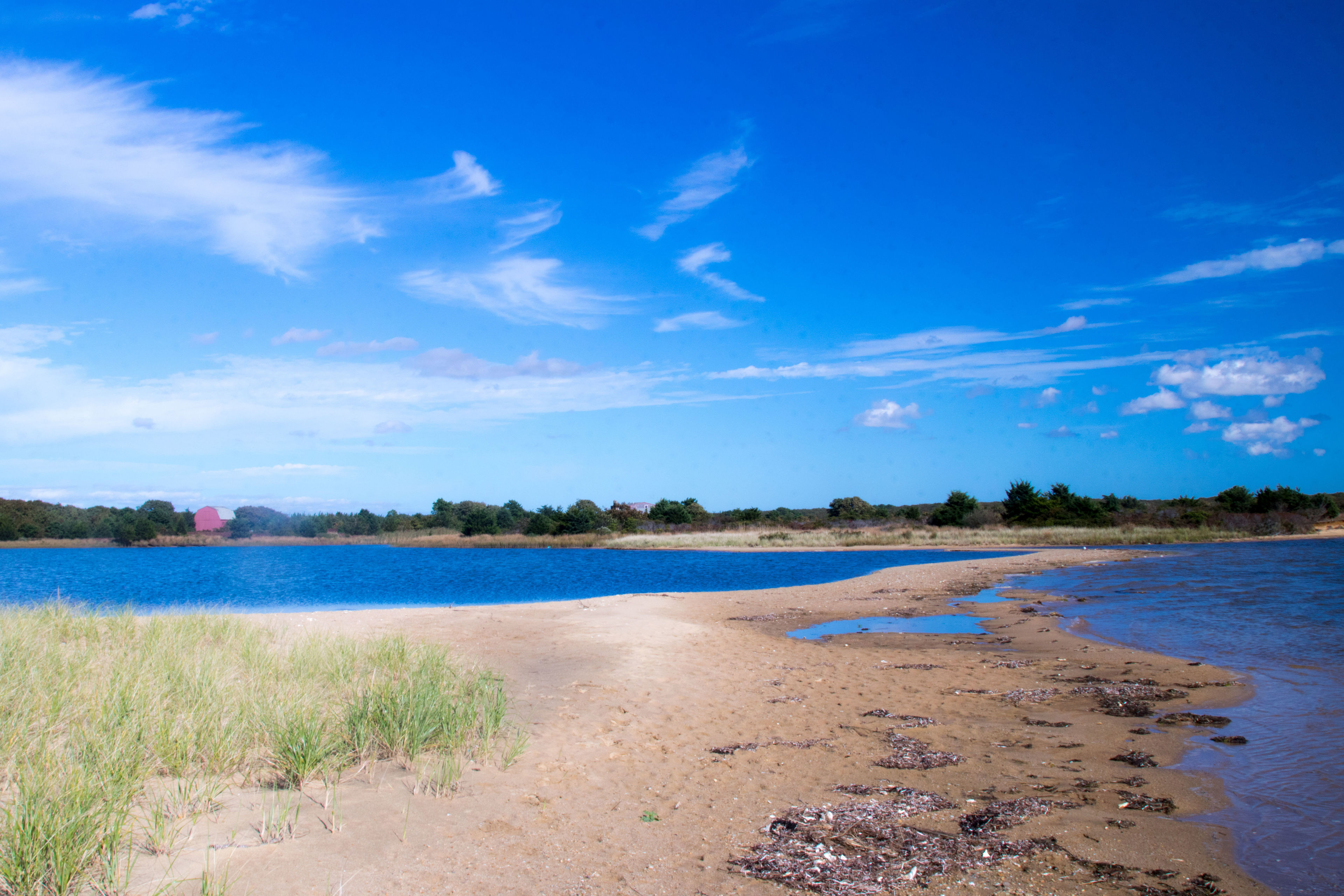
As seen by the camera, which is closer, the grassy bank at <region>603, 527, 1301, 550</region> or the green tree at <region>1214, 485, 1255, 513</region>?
the grassy bank at <region>603, 527, 1301, 550</region>

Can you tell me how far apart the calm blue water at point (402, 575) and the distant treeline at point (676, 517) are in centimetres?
1899

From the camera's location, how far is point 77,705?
6.41 m

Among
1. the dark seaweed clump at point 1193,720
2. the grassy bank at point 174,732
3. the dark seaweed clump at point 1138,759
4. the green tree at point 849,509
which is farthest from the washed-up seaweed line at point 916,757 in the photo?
the green tree at point 849,509

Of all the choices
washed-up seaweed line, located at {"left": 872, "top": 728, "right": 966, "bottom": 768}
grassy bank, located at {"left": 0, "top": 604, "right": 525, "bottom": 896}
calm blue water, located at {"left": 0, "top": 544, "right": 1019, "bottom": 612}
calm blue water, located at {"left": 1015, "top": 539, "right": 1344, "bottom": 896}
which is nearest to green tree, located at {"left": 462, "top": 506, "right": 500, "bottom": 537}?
calm blue water, located at {"left": 0, "top": 544, "right": 1019, "bottom": 612}

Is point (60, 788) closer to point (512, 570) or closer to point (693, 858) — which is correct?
point (693, 858)

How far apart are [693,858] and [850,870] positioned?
1023mm

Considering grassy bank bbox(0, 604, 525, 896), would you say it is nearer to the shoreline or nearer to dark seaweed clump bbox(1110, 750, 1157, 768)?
dark seaweed clump bbox(1110, 750, 1157, 768)

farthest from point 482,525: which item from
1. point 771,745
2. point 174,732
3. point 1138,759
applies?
point 1138,759

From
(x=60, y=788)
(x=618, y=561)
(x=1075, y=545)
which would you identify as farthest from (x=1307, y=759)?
(x=1075, y=545)

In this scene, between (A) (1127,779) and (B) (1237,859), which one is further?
(A) (1127,779)

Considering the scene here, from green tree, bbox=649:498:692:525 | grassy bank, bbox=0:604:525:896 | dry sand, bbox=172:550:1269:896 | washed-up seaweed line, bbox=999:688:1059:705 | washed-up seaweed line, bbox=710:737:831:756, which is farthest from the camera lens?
green tree, bbox=649:498:692:525

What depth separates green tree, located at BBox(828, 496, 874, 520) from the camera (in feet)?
290

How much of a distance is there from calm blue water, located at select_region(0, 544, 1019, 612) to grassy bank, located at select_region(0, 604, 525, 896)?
7455 millimetres

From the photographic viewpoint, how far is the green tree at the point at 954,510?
70312 mm
